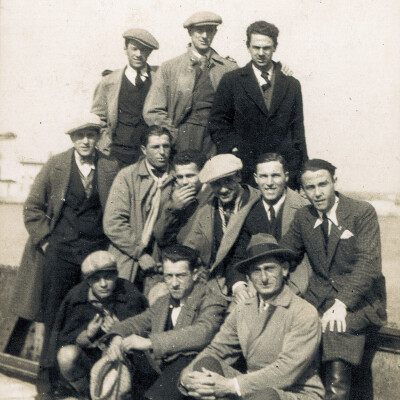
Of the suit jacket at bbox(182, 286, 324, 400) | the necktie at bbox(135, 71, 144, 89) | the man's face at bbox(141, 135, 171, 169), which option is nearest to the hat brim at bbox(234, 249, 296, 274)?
the suit jacket at bbox(182, 286, 324, 400)

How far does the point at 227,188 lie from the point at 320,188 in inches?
27.4

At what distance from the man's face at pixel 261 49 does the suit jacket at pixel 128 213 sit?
3.47ft

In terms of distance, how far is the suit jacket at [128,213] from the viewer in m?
5.11

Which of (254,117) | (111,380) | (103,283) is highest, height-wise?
(254,117)

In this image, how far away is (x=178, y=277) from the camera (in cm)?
421

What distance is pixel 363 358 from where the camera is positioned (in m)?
4.41

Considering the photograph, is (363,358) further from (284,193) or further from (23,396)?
(23,396)

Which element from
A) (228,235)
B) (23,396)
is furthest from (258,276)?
(23,396)

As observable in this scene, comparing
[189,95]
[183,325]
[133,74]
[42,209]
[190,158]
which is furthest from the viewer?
[133,74]

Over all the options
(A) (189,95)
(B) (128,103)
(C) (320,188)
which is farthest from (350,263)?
(B) (128,103)

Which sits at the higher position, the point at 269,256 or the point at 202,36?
the point at 202,36

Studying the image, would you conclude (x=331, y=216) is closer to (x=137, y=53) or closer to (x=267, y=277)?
(x=267, y=277)

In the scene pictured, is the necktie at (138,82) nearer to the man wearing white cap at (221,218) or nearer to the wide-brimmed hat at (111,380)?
the man wearing white cap at (221,218)

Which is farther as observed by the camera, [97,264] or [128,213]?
[128,213]
